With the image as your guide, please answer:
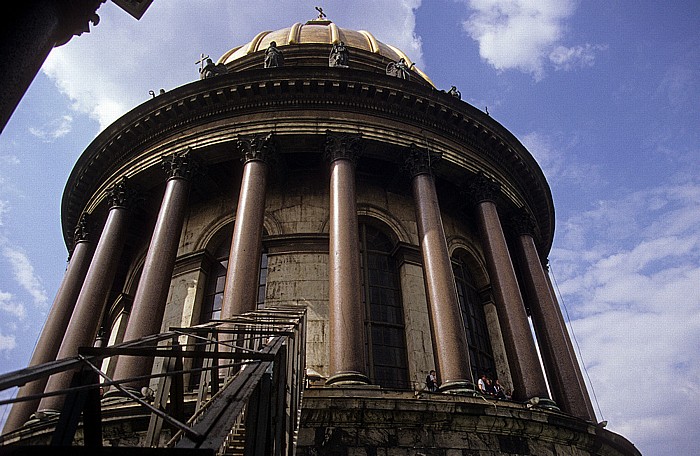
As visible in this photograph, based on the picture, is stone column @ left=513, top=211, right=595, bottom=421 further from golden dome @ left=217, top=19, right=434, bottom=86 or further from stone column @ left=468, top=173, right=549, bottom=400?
golden dome @ left=217, top=19, right=434, bottom=86

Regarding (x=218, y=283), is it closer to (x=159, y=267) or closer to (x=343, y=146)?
(x=159, y=267)

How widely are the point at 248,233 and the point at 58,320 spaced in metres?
7.15

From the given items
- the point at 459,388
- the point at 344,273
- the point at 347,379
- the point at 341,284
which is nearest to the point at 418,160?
the point at 344,273

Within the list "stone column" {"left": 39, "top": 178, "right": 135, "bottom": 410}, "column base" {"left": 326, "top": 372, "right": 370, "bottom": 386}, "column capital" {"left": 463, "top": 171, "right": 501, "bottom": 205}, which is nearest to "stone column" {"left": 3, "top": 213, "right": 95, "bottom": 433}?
"stone column" {"left": 39, "top": 178, "right": 135, "bottom": 410}

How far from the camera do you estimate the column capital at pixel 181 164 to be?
14133mm

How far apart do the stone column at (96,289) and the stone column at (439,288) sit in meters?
8.60

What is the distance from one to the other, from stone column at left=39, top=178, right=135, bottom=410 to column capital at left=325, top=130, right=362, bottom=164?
21.0 ft

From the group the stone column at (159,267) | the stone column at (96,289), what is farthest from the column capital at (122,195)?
the stone column at (159,267)

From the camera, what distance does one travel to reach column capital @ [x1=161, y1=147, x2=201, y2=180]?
46.4ft

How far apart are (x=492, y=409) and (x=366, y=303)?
15.5 ft

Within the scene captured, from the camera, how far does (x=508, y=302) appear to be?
12.9 meters

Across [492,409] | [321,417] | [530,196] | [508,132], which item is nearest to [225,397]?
[321,417]

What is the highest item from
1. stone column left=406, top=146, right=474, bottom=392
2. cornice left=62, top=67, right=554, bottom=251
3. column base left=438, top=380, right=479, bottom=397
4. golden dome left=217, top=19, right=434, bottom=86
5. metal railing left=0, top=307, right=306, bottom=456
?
golden dome left=217, top=19, right=434, bottom=86

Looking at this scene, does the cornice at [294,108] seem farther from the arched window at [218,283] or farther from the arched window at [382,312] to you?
the arched window at [218,283]
